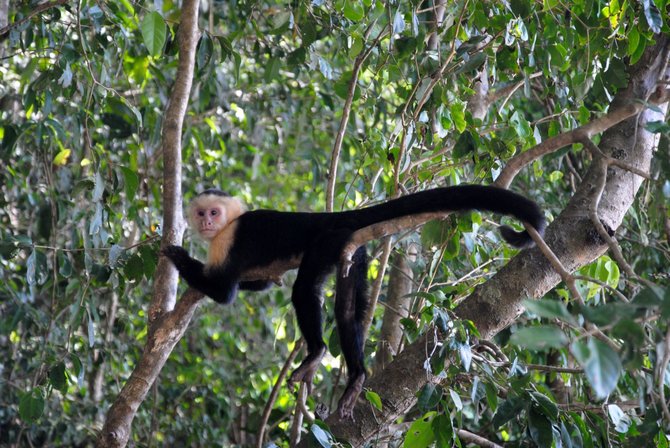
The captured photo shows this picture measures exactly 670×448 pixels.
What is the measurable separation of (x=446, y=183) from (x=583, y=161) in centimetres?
127

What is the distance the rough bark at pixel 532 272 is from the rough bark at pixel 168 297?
2.38ft

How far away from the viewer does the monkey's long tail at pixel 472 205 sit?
2594 millimetres

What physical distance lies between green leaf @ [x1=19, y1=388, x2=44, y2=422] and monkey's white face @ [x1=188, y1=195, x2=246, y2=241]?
1.10m

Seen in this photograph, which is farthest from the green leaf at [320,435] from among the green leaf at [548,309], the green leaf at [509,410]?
the green leaf at [548,309]

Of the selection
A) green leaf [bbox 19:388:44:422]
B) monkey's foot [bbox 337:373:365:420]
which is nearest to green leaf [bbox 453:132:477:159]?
monkey's foot [bbox 337:373:365:420]

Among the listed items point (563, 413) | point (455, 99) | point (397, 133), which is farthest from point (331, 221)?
point (563, 413)

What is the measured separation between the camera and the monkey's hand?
2.97 metres

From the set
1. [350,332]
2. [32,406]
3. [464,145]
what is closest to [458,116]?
[464,145]

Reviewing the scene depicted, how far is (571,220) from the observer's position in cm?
276

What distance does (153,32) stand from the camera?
2.68 meters

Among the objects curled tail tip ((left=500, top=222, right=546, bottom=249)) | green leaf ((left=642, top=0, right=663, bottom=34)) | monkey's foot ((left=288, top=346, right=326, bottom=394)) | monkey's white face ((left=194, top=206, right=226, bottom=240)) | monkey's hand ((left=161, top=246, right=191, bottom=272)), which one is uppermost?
green leaf ((left=642, top=0, right=663, bottom=34))

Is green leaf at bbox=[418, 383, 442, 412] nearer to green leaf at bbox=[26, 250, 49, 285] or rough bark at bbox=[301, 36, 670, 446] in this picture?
rough bark at bbox=[301, 36, 670, 446]

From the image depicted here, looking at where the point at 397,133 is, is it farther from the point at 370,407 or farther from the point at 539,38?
the point at 370,407

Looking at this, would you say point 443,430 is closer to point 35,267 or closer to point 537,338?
point 537,338
